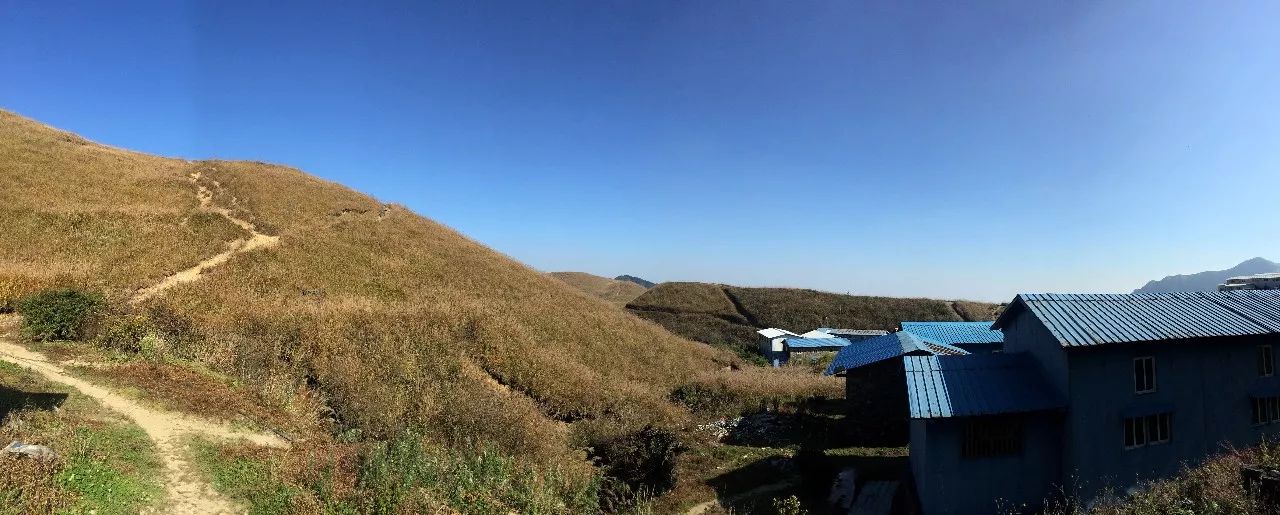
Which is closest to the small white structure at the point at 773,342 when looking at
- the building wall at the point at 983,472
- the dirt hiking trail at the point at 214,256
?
the building wall at the point at 983,472

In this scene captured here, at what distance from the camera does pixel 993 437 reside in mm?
13656

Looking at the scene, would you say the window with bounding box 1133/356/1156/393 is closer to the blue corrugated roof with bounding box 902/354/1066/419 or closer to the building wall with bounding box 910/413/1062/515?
the blue corrugated roof with bounding box 902/354/1066/419

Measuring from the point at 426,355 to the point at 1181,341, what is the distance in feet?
74.8

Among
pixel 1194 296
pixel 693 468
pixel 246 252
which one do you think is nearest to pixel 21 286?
pixel 246 252

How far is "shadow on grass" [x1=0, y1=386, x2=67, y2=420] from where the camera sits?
9.91m

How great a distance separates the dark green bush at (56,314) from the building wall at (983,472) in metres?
22.2

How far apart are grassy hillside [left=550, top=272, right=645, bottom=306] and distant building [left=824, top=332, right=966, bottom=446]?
67833mm

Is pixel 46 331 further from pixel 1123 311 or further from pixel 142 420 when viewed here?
pixel 1123 311

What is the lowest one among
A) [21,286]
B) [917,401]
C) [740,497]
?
[740,497]

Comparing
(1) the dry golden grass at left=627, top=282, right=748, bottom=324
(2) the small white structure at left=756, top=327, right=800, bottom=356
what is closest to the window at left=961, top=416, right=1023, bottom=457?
(2) the small white structure at left=756, top=327, right=800, bottom=356

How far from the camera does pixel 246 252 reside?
2595 cm

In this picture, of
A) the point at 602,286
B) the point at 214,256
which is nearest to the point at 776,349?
the point at 214,256

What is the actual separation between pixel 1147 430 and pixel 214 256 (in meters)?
33.6

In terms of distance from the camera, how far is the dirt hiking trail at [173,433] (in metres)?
8.61
